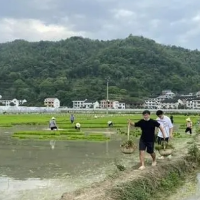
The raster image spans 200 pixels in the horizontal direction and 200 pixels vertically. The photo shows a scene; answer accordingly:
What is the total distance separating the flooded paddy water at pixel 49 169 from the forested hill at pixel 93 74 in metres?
129

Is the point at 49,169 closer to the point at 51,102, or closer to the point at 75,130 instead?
the point at 75,130

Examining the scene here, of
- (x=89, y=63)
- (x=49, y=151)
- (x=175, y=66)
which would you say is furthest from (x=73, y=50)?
(x=49, y=151)

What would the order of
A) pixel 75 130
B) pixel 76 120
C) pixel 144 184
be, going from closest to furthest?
pixel 144 184 → pixel 75 130 → pixel 76 120

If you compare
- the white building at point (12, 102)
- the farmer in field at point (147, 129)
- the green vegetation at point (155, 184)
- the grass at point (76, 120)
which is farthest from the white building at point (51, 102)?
the farmer in field at point (147, 129)

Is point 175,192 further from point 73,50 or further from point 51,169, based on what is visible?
point 73,50

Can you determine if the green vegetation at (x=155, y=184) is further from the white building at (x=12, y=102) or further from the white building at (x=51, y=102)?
the white building at (x=12, y=102)

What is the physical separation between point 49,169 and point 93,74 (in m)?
156

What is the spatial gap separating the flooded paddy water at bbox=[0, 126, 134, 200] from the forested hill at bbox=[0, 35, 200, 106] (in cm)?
12870

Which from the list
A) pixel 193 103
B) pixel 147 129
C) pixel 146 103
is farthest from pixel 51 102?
pixel 147 129

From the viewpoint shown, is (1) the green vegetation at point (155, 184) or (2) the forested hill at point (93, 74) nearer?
(1) the green vegetation at point (155, 184)

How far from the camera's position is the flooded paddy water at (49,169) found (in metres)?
10.9

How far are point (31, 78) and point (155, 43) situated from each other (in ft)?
213

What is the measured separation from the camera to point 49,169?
46.8ft

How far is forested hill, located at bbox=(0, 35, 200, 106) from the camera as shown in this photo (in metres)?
157
